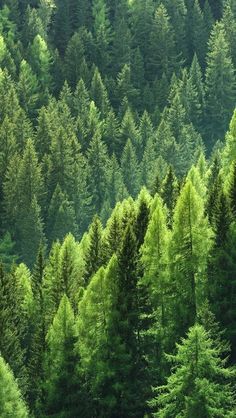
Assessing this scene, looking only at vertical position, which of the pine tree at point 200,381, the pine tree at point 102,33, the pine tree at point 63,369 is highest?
the pine tree at point 102,33

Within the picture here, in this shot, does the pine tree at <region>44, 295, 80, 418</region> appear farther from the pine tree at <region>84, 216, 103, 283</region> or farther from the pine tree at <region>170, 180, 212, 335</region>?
the pine tree at <region>84, 216, 103, 283</region>

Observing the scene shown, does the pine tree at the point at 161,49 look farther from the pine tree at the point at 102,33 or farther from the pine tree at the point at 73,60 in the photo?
the pine tree at the point at 73,60

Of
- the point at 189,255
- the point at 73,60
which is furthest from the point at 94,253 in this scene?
the point at 73,60

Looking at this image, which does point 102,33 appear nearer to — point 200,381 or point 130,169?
point 130,169

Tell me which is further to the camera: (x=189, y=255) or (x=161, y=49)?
(x=161, y=49)

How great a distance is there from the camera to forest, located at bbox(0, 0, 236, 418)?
51.3 metres

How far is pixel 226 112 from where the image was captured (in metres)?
151

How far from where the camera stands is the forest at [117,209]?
51.3 meters

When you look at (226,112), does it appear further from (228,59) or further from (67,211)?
(67,211)

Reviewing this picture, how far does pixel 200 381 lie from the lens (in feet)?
138

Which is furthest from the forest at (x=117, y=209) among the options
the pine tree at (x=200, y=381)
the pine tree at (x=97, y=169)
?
the pine tree at (x=97, y=169)

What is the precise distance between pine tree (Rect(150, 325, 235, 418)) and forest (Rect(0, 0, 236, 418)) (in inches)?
3.0

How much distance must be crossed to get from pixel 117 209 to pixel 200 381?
3813 centimetres

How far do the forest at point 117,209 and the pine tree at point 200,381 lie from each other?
8cm
